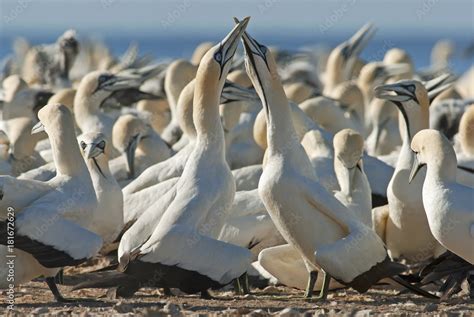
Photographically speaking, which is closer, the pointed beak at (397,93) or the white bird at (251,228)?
the white bird at (251,228)

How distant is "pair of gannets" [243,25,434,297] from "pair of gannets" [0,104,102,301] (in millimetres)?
1151

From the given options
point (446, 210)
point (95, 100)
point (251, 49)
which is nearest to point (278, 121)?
point (251, 49)

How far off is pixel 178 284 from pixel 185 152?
3167mm

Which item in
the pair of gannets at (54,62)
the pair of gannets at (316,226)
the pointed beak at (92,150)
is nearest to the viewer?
the pair of gannets at (316,226)

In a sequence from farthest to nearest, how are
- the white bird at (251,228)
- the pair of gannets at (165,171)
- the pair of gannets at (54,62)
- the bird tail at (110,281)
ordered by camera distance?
the pair of gannets at (54,62) < the pair of gannets at (165,171) < the white bird at (251,228) < the bird tail at (110,281)

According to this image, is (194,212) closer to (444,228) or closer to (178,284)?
(178,284)

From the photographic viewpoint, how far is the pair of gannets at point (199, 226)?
8039mm

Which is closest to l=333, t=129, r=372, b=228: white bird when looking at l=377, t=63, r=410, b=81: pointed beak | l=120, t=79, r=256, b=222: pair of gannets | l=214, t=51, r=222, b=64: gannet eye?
l=120, t=79, r=256, b=222: pair of gannets

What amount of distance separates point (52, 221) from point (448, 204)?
7.71 ft

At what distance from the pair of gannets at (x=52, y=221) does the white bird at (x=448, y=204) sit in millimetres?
2012

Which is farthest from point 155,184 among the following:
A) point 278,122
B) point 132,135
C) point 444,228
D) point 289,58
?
point 289,58

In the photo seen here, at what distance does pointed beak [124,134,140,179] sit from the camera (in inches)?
478

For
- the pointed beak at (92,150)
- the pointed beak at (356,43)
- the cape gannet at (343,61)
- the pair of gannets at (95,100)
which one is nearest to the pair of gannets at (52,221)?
the pointed beak at (92,150)

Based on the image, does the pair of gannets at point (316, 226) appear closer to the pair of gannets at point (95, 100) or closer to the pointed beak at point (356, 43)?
the pair of gannets at point (95, 100)
